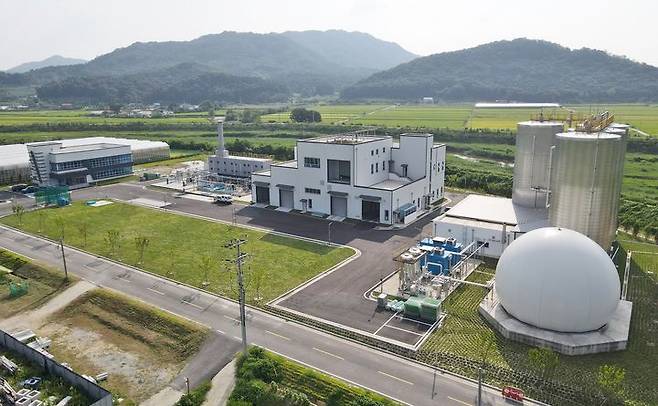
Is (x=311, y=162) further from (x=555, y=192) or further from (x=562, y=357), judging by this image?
(x=562, y=357)

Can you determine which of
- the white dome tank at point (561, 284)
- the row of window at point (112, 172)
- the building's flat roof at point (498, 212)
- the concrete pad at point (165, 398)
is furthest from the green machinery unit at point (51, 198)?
the white dome tank at point (561, 284)

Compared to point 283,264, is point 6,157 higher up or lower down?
higher up

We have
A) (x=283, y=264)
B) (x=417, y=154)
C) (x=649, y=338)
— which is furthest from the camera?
(x=417, y=154)

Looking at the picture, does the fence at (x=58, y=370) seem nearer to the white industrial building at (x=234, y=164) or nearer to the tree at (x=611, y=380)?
the tree at (x=611, y=380)

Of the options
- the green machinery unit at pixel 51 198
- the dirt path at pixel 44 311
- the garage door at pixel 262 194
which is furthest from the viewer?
the green machinery unit at pixel 51 198

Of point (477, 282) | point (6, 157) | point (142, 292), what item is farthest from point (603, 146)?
point (6, 157)

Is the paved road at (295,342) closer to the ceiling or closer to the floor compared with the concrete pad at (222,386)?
closer to the ceiling

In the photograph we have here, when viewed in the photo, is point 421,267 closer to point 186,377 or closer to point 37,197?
point 186,377

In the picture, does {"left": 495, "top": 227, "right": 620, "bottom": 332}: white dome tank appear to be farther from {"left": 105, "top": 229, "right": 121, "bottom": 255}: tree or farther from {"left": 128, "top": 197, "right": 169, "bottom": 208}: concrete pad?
{"left": 128, "top": 197, "right": 169, "bottom": 208}: concrete pad
